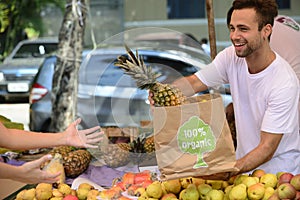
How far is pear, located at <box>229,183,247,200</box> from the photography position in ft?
7.72

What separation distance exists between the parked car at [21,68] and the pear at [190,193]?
6233 millimetres

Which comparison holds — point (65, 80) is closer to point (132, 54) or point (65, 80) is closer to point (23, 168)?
point (132, 54)

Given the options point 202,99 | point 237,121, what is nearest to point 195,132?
point 202,99

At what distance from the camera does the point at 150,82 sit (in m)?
2.61

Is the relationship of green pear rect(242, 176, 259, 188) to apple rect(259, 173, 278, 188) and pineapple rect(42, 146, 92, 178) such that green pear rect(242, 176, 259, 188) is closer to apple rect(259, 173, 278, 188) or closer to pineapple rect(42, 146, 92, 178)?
apple rect(259, 173, 278, 188)

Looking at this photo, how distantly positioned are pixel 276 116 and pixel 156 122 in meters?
0.63

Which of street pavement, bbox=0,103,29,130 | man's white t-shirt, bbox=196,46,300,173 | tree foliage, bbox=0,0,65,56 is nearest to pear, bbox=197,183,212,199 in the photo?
man's white t-shirt, bbox=196,46,300,173

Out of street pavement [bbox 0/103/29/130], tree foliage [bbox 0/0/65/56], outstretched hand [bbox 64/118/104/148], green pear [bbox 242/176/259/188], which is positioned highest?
outstretched hand [bbox 64/118/104/148]

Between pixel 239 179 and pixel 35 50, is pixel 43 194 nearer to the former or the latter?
pixel 239 179

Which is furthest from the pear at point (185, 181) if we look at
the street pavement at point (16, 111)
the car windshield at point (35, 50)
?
the car windshield at point (35, 50)

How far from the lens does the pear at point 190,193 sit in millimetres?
2395

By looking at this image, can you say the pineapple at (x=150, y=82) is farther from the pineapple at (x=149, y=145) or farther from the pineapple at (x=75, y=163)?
the pineapple at (x=75, y=163)

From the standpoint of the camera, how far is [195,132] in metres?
2.32

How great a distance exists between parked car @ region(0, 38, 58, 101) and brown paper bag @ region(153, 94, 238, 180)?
20.6 feet
